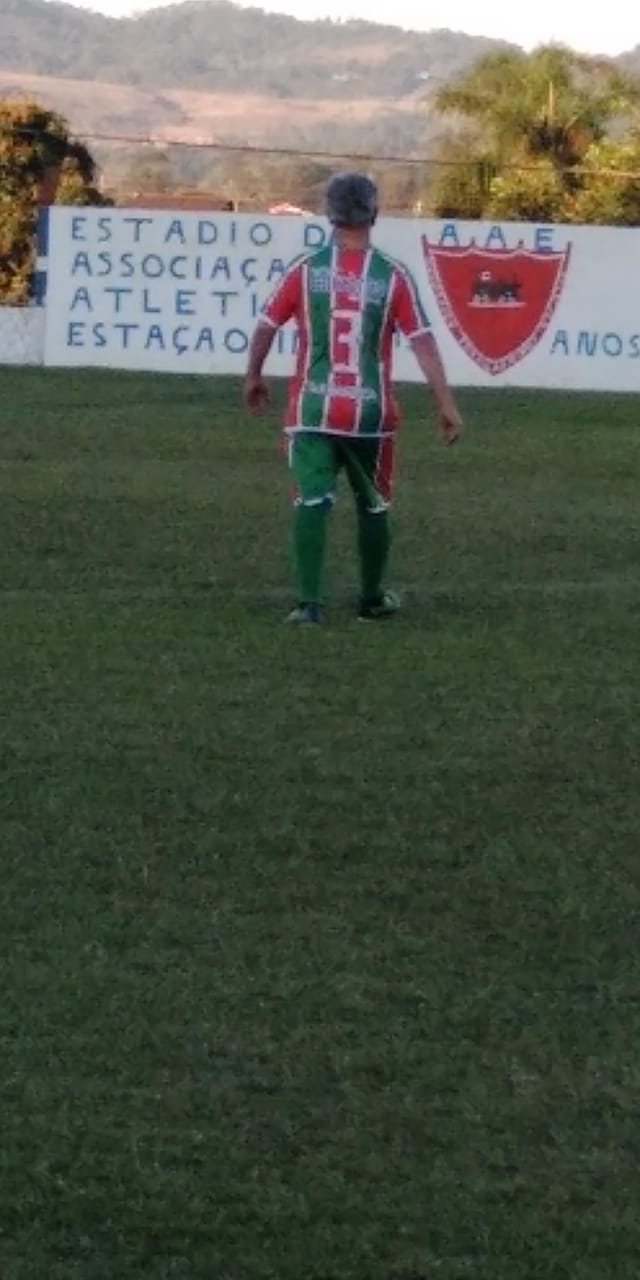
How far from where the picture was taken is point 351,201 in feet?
30.2

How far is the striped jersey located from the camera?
934 cm

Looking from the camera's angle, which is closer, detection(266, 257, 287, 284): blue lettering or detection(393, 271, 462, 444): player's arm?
detection(393, 271, 462, 444): player's arm

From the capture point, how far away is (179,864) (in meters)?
6.02

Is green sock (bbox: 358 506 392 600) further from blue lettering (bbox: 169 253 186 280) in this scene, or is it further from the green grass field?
blue lettering (bbox: 169 253 186 280)

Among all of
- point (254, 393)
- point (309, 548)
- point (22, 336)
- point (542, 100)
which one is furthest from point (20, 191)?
point (309, 548)

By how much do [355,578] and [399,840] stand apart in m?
4.44

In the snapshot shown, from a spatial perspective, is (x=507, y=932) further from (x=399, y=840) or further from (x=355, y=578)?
(x=355, y=578)

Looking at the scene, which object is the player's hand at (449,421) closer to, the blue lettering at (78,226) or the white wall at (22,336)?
the blue lettering at (78,226)

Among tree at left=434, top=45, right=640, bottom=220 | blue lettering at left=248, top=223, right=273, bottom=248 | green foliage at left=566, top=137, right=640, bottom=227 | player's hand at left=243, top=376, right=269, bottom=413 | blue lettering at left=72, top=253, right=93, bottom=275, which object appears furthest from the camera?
tree at left=434, top=45, right=640, bottom=220

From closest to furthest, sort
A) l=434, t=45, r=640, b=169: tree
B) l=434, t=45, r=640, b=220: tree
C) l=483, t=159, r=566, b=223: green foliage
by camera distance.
A: l=483, t=159, r=566, b=223: green foliage
l=434, t=45, r=640, b=220: tree
l=434, t=45, r=640, b=169: tree

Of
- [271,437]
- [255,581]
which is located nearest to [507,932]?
[255,581]

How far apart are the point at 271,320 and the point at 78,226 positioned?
1311 cm

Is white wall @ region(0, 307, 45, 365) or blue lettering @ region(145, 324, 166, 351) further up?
blue lettering @ region(145, 324, 166, 351)

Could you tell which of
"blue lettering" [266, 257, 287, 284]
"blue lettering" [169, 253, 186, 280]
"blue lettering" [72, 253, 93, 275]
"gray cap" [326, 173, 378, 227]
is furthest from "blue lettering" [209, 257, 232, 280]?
"gray cap" [326, 173, 378, 227]
